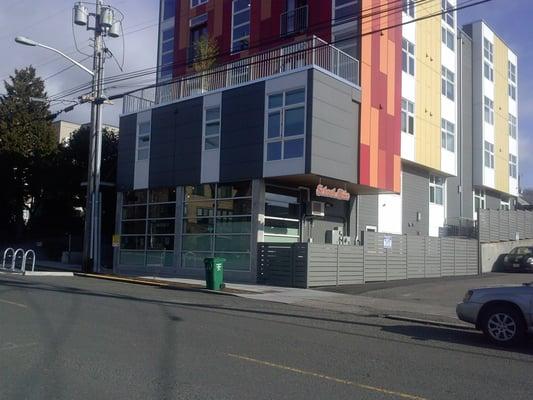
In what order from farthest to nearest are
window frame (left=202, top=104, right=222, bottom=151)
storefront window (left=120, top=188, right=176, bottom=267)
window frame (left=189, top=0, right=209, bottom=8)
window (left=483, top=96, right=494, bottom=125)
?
window (left=483, top=96, right=494, bottom=125) → window frame (left=189, top=0, right=209, bottom=8) → storefront window (left=120, top=188, right=176, bottom=267) → window frame (left=202, top=104, right=222, bottom=151)

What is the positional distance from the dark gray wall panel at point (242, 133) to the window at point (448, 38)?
17057 mm

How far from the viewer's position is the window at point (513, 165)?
43.6m

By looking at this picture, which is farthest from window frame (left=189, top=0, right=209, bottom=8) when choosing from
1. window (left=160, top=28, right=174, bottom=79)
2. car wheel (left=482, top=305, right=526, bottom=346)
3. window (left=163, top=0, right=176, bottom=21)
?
car wheel (left=482, top=305, right=526, bottom=346)

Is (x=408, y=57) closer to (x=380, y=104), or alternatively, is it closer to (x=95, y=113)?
(x=380, y=104)

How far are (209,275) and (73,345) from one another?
1075 centimetres

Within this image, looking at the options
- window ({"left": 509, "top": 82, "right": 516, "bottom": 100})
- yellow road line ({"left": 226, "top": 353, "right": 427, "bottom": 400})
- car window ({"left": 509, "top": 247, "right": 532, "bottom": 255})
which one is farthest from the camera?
window ({"left": 509, "top": 82, "right": 516, "bottom": 100})

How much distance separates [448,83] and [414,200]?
27.5ft

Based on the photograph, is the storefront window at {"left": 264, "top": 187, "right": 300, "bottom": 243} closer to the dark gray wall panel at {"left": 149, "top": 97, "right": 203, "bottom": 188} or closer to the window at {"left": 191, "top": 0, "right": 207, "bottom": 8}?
the dark gray wall panel at {"left": 149, "top": 97, "right": 203, "bottom": 188}

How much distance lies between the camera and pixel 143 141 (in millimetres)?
28406

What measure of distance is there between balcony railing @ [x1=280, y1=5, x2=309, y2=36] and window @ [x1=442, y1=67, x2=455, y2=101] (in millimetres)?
11573

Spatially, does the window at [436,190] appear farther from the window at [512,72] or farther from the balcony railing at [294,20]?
the window at [512,72]

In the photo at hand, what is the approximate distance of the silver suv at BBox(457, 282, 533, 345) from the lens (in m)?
9.96

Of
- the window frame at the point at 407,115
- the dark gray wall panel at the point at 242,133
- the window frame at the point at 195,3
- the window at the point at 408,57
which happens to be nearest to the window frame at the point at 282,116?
the dark gray wall panel at the point at 242,133

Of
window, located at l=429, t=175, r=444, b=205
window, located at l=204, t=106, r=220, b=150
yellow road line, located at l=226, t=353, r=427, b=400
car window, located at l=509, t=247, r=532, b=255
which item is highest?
window, located at l=204, t=106, r=220, b=150
